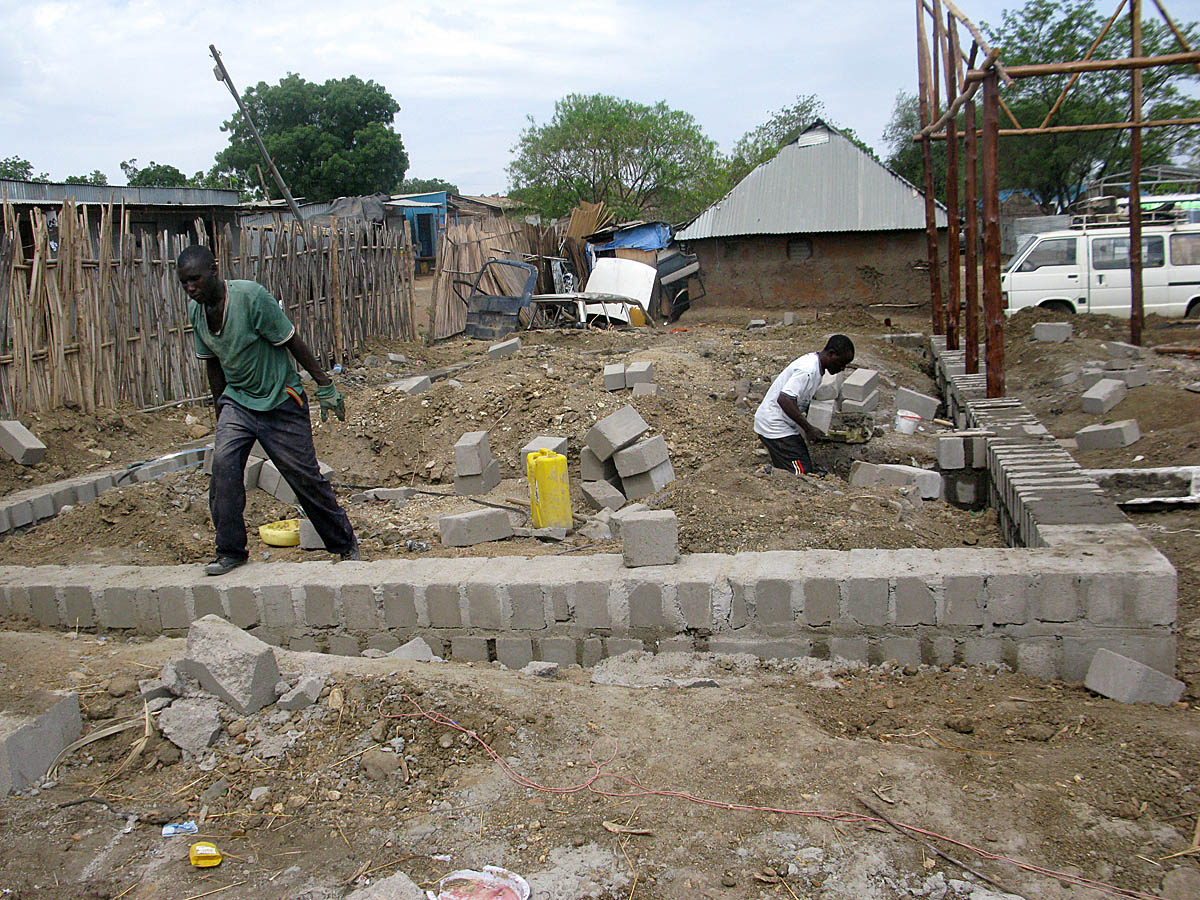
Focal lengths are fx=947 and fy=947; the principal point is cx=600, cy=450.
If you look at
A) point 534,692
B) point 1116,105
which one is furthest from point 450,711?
point 1116,105

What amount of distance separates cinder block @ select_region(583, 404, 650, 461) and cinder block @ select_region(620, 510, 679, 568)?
2334 millimetres

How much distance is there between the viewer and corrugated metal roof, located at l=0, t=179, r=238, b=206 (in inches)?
710

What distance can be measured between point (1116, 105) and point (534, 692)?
28.4m

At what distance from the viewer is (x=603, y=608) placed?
14.0 ft

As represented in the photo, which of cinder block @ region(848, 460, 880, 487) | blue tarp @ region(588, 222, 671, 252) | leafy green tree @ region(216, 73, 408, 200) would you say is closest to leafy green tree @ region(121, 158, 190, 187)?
leafy green tree @ region(216, 73, 408, 200)

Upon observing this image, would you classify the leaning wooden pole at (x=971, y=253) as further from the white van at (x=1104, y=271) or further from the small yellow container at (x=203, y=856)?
the small yellow container at (x=203, y=856)

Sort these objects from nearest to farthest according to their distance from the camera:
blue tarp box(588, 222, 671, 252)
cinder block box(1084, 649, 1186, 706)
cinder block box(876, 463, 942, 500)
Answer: cinder block box(1084, 649, 1186, 706) → cinder block box(876, 463, 942, 500) → blue tarp box(588, 222, 671, 252)

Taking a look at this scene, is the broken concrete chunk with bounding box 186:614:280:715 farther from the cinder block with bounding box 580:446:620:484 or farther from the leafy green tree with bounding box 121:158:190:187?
the leafy green tree with bounding box 121:158:190:187

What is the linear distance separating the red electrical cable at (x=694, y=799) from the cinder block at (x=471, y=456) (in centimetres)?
371

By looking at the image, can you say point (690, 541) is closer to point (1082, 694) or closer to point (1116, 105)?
point (1082, 694)

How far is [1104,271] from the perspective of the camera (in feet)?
45.1

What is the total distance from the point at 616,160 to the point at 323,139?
15.2m

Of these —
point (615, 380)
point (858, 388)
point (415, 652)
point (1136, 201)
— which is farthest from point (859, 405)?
point (1136, 201)

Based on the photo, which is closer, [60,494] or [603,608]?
[603,608]
